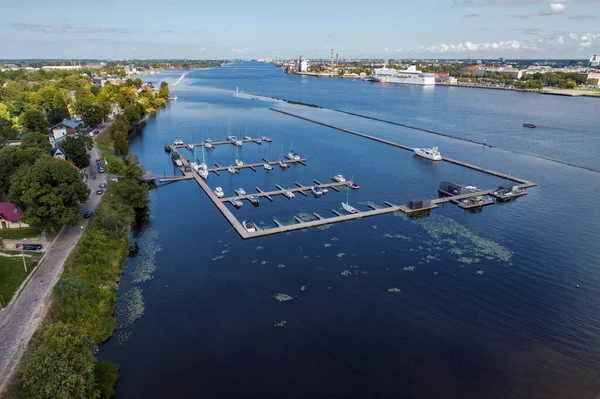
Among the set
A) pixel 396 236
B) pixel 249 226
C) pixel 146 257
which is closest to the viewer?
pixel 146 257

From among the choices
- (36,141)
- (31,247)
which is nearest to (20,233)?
(31,247)

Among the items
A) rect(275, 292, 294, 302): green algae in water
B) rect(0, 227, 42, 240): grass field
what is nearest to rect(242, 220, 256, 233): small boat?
rect(275, 292, 294, 302): green algae in water

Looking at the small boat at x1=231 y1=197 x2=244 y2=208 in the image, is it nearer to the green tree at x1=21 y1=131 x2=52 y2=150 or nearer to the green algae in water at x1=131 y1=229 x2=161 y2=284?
the green algae in water at x1=131 y1=229 x2=161 y2=284

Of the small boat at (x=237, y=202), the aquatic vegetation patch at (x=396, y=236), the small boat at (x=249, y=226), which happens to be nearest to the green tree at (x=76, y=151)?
the small boat at (x=237, y=202)

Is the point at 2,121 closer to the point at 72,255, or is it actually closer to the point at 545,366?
the point at 72,255

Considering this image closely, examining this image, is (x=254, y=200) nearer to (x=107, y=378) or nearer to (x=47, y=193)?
(x=47, y=193)

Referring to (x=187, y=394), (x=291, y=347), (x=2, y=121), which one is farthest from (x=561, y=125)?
(x=2, y=121)
